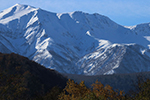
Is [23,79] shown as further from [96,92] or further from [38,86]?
[96,92]

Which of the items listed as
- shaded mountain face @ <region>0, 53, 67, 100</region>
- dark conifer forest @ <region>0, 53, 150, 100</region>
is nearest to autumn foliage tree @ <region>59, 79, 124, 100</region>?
dark conifer forest @ <region>0, 53, 150, 100</region>

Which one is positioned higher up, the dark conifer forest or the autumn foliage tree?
the dark conifer forest

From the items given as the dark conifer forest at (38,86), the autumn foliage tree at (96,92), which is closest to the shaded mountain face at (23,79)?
the dark conifer forest at (38,86)

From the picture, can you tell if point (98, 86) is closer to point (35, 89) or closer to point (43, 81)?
point (35, 89)

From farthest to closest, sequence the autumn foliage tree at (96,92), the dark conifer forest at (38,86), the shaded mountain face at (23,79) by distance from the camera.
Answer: the shaded mountain face at (23,79), the dark conifer forest at (38,86), the autumn foliage tree at (96,92)

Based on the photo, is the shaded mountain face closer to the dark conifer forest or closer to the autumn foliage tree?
the dark conifer forest

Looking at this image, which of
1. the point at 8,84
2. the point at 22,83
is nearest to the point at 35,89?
the point at 22,83

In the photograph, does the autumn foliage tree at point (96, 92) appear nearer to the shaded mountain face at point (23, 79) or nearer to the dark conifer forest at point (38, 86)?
the dark conifer forest at point (38, 86)

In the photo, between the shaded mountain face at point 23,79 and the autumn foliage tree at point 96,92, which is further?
the shaded mountain face at point 23,79

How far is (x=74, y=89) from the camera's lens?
149 ft

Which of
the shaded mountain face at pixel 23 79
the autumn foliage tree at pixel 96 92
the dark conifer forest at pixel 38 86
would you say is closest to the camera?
the autumn foliage tree at pixel 96 92

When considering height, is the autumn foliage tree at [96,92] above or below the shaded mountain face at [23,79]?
below

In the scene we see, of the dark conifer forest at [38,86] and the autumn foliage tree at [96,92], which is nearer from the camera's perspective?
the autumn foliage tree at [96,92]

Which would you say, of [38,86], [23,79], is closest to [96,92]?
[23,79]
